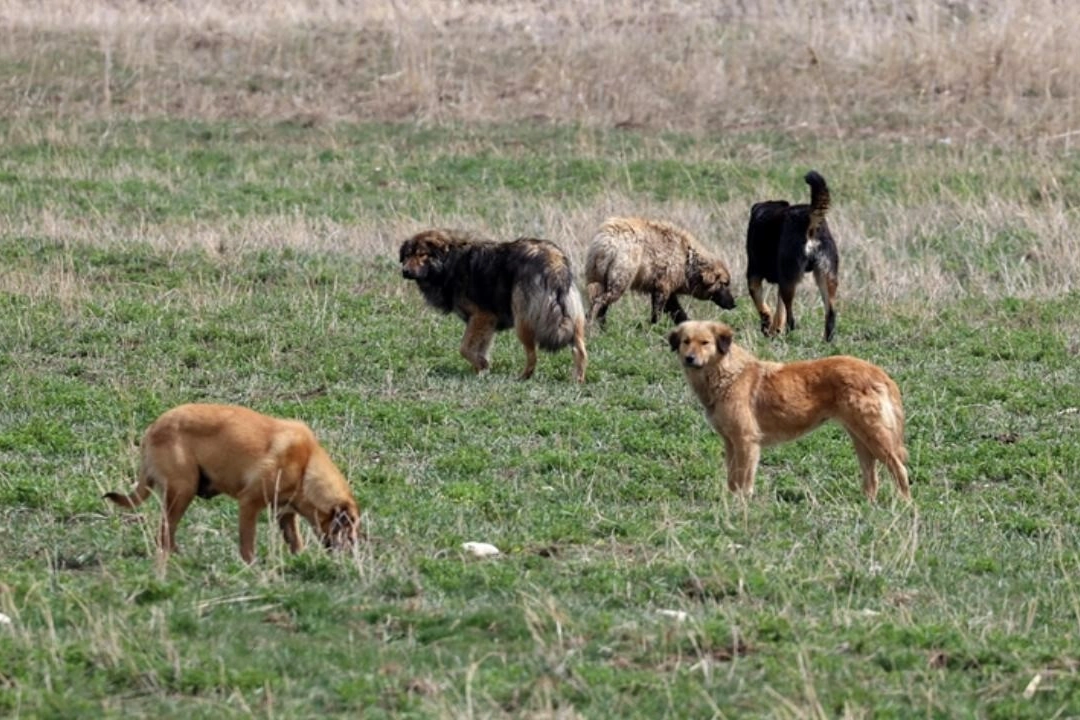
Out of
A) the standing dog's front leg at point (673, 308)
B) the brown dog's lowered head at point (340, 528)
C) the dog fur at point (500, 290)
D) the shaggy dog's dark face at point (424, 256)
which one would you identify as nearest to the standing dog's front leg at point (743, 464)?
the brown dog's lowered head at point (340, 528)

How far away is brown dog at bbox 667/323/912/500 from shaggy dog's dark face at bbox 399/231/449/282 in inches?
153

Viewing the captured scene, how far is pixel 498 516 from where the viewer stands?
31.9 ft

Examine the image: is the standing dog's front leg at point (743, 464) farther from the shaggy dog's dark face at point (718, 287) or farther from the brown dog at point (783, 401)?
the shaggy dog's dark face at point (718, 287)

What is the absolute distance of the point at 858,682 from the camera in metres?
6.87

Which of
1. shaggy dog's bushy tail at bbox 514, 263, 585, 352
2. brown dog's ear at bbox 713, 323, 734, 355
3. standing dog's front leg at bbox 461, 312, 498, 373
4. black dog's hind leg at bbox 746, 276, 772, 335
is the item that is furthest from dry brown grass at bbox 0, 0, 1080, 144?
brown dog's ear at bbox 713, 323, 734, 355

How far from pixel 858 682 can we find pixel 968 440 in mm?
5318

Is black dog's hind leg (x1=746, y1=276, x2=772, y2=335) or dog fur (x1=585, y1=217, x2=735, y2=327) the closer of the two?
black dog's hind leg (x1=746, y1=276, x2=772, y2=335)

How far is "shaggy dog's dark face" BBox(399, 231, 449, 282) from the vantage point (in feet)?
47.0

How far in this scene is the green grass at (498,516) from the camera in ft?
22.3

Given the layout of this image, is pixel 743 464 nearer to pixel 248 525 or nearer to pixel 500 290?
pixel 248 525

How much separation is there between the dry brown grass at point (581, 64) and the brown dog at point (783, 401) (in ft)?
51.6

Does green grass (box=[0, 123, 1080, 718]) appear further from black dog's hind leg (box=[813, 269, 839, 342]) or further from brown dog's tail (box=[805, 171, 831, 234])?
brown dog's tail (box=[805, 171, 831, 234])

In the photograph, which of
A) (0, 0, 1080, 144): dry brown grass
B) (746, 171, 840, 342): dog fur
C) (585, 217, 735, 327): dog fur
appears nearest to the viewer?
(746, 171, 840, 342): dog fur

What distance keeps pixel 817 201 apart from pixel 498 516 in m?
6.32
